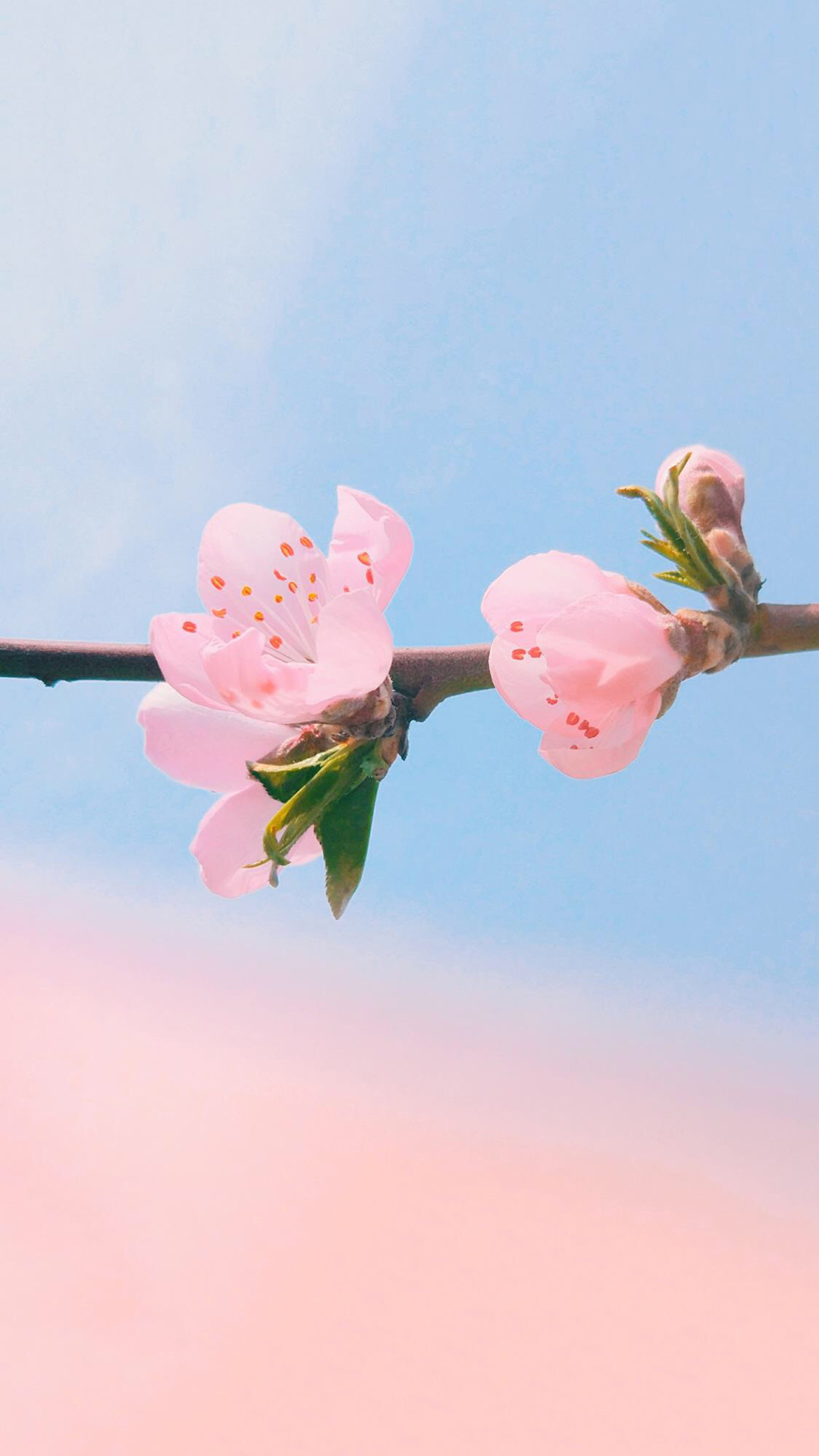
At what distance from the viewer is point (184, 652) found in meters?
0.59

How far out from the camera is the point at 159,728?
66 cm

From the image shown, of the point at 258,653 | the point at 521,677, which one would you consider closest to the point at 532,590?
the point at 521,677

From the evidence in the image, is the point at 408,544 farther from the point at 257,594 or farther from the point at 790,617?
the point at 790,617

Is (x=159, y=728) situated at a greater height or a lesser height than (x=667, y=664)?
lesser

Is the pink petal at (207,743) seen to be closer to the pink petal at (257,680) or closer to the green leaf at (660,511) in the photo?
the pink petal at (257,680)

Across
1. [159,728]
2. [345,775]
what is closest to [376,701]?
[345,775]

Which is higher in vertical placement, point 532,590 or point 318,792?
point 532,590

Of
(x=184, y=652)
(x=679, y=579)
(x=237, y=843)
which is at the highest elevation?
(x=679, y=579)

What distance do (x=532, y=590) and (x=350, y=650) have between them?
11 cm

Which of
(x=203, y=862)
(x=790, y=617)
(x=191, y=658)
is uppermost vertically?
(x=790, y=617)

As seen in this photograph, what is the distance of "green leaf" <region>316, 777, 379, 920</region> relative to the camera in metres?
0.61

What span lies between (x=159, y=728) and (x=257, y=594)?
11 centimetres

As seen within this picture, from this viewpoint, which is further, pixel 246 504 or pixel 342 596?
pixel 246 504

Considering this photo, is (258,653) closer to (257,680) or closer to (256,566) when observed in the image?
(257,680)
